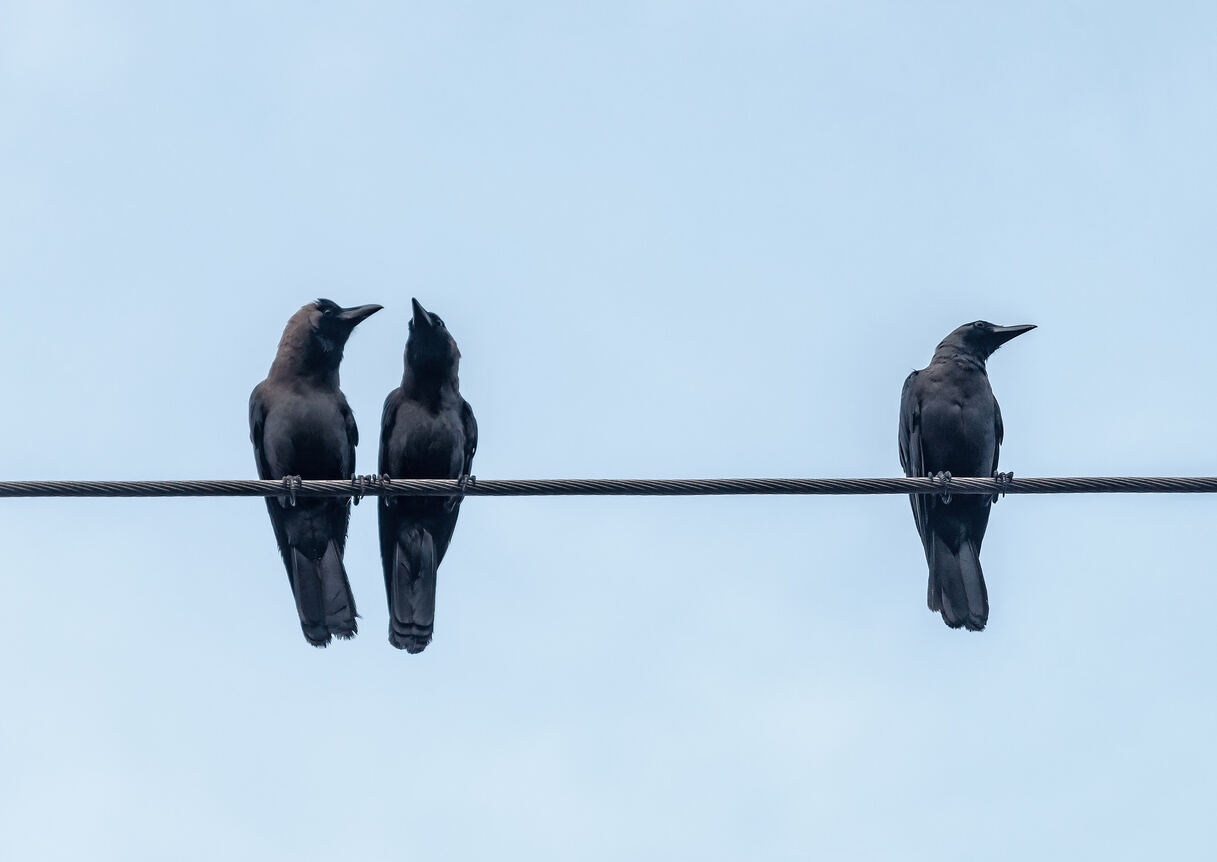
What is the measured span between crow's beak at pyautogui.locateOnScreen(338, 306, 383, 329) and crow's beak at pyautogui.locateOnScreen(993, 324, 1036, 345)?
4542mm

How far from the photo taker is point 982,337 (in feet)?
40.5

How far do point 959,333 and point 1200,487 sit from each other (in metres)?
4.95

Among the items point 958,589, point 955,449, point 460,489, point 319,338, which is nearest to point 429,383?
point 319,338

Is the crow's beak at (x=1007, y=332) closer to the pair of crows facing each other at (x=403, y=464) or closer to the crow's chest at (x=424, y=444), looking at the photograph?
the pair of crows facing each other at (x=403, y=464)

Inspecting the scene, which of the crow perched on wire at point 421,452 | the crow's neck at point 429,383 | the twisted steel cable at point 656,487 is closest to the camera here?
the twisted steel cable at point 656,487

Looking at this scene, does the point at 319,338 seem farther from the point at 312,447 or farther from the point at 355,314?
the point at 312,447

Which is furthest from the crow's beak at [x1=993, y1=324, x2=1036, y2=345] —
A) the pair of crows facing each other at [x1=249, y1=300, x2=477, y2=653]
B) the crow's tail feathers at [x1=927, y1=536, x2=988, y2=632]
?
the pair of crows facing each other at [x1=249, y1=300, x2=477, y2=653]

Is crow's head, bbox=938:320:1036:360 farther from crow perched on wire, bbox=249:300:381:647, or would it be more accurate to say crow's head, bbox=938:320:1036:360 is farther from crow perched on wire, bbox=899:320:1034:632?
crow perched on wire, bbox=249:300:381:647

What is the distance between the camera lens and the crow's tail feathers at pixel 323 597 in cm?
1071

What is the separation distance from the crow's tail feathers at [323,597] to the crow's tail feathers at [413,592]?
303 millimetres

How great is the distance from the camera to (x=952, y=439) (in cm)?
1174

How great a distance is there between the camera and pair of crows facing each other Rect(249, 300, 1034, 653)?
10992mm

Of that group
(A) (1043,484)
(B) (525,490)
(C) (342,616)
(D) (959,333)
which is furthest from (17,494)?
(D) (959,333)

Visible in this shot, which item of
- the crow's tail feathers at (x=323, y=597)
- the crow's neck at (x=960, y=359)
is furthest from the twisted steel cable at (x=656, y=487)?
the crow's neck at (x=960, y=359)
